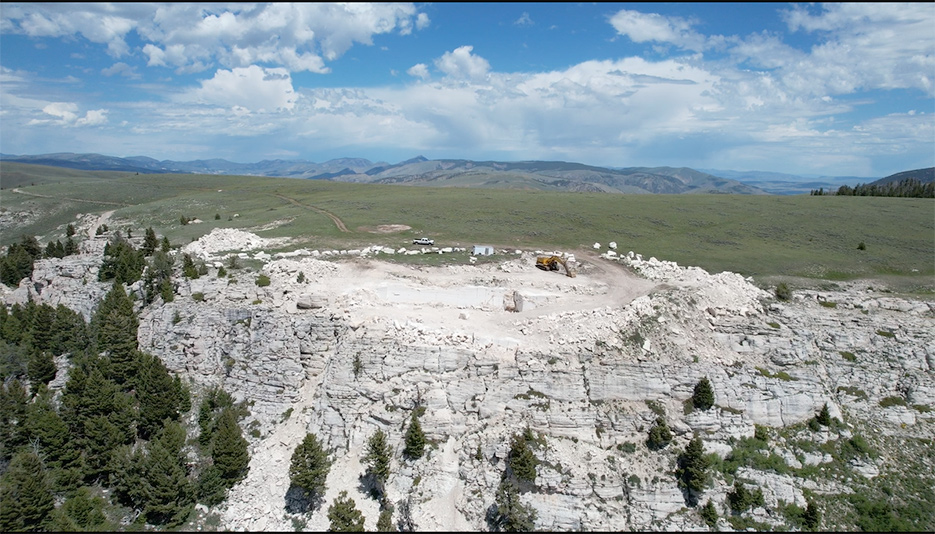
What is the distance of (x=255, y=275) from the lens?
155 ft

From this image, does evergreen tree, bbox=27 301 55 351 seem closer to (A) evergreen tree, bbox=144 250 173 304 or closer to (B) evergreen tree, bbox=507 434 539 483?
(A) evergreen tree, bbox=144 250 173 304

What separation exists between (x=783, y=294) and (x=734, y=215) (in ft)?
124

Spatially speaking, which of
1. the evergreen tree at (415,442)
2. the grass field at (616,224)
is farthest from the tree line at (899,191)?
the evergreen tree at (415,442)

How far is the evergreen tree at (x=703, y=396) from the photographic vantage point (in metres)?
33.9

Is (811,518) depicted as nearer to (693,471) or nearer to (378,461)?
(693,471)

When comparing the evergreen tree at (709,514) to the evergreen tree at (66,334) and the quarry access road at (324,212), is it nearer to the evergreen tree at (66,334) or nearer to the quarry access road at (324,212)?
the quarry access road at (324,212)

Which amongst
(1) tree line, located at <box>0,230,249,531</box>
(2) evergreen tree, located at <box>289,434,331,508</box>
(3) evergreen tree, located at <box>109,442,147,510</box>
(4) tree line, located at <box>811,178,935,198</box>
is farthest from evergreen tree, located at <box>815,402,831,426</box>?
(4) tree line, located at <box>811,178,935,198</box>

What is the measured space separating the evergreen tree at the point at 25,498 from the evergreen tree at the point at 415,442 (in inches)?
943

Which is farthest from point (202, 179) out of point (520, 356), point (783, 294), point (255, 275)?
point (783, 294)

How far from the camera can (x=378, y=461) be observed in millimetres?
31516

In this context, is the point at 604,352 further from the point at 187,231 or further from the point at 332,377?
the point at 187,231

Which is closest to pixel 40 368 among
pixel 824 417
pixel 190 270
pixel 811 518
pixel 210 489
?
pixel 190 270

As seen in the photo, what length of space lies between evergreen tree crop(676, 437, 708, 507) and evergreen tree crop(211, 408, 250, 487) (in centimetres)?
3221

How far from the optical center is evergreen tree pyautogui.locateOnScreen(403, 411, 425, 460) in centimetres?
3238
